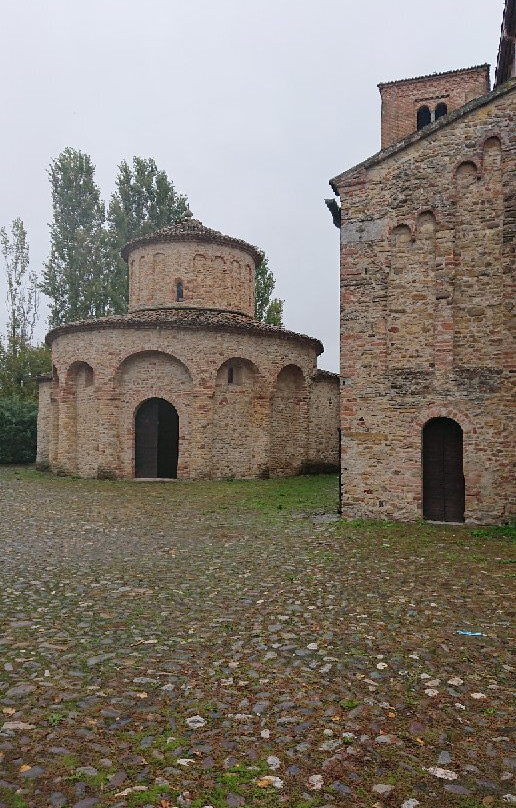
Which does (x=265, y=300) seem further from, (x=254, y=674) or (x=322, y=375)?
(x=254, y=674)

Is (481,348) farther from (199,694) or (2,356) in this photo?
(2,356)

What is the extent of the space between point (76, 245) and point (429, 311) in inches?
1336

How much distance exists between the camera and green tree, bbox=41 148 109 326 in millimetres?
39500

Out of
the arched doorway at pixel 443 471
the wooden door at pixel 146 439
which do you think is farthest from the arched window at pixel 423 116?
the arched doorway at pixel 443 471

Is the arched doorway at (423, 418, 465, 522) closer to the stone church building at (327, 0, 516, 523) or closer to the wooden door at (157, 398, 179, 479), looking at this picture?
the stone church building at (327, 0, 516, 523)

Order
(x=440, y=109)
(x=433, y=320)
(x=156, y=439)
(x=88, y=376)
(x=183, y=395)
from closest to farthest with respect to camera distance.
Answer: (x=433, y=320)
(x=183, y=395)
(x=156, y=439)
(x=88, y=376)
(x=440, y=109)

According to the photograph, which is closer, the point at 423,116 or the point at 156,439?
the point at 156,439

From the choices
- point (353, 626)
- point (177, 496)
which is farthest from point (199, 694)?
point (177, 496)

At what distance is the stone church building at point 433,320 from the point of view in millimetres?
11672

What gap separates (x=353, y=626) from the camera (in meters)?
5.85

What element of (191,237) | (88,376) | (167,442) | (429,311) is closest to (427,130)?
(429,311)

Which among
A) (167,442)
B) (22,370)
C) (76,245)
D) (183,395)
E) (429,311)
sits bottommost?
(167,442)

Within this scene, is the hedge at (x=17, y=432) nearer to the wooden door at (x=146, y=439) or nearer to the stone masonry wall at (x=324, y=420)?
the wooden door at (x=146, y=439)

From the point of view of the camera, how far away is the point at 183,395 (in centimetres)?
2089
